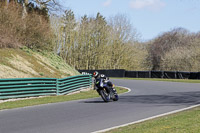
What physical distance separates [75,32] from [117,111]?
5645 centimetres

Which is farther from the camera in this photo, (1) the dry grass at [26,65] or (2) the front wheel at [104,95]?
(1) the dry grass at [26,65]

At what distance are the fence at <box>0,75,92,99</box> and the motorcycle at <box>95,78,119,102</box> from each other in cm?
437

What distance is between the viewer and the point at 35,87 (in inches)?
657

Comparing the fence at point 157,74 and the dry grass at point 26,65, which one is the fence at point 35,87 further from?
the fence at point 157,74

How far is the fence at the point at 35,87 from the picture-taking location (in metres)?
15.0

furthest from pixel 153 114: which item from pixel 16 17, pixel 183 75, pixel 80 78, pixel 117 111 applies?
pixel 183 75

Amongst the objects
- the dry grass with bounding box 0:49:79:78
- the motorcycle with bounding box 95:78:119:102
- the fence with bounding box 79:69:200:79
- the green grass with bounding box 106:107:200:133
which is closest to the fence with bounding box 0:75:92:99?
the dry grass with bounding box 0:49:79:78

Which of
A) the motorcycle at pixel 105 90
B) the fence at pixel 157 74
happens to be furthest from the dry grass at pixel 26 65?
the fence at pixel 157 74

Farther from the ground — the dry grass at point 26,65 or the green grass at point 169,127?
the dry grass at point 26,65

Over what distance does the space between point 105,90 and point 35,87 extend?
14.8 ft

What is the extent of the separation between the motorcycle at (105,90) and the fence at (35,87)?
→ 4.37 metres

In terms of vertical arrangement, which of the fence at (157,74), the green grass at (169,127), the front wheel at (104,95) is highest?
the fence at (157,74)

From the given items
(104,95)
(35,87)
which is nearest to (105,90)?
(104,95)

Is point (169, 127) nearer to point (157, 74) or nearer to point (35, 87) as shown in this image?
point (35, 87)
